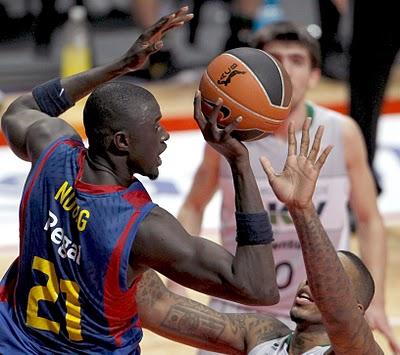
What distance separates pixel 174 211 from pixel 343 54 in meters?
3.66

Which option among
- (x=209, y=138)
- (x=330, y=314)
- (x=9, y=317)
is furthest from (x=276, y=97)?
(x=9, y=317)

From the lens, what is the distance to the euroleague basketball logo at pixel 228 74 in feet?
10.9

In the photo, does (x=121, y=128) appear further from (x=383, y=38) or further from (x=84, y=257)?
(x=383, y=38)

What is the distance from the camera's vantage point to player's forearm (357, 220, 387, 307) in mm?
4477

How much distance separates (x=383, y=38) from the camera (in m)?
7.04

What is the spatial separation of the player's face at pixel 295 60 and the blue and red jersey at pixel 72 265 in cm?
141

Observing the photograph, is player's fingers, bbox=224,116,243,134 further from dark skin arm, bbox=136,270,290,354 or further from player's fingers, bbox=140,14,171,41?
dark skin arm, bbox=136,270,290,354

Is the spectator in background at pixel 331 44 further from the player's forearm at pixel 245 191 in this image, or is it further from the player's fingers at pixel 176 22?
the player's forearm at pixel 245 191

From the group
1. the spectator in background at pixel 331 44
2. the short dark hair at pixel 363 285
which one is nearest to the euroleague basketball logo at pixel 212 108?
the short dark hair at pixel 363 285

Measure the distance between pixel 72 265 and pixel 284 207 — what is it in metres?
1.56

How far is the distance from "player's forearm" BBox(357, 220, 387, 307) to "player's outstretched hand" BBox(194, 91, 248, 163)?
1533mm

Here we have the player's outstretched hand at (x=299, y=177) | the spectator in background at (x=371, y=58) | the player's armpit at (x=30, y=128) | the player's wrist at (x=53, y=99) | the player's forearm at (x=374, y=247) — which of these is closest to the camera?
the player's outstretched hand at (x=299, y=177)

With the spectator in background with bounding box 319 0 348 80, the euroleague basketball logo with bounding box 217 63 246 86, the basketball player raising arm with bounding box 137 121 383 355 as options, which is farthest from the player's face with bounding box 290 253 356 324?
the spectator in background with bounding box 319 0 348 80

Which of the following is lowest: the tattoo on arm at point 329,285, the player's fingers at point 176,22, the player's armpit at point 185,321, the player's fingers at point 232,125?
the player's armpit at point 185,321
